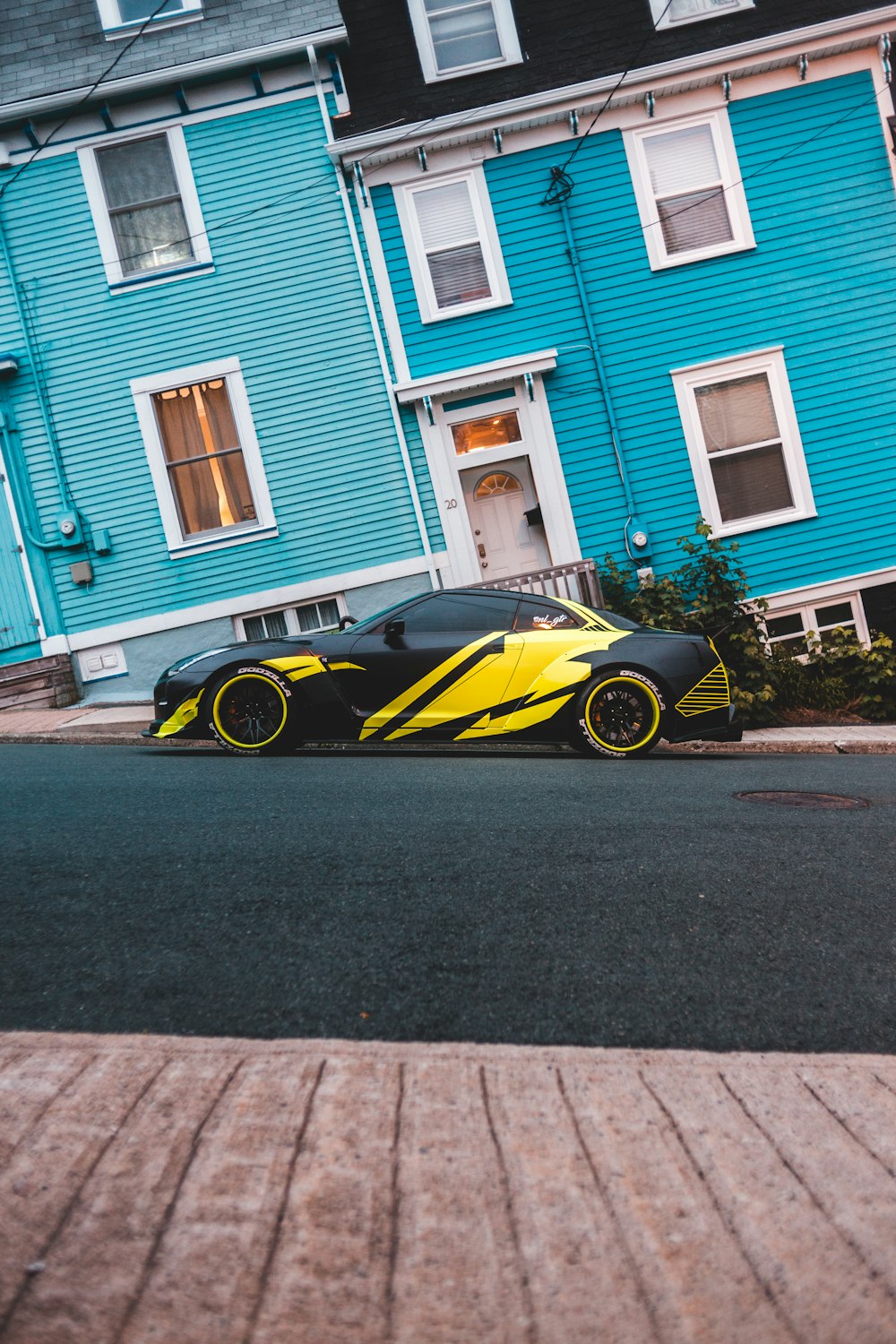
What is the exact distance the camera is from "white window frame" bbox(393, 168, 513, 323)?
14.9 m

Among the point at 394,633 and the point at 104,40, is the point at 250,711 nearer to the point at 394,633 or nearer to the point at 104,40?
the point at 394,633

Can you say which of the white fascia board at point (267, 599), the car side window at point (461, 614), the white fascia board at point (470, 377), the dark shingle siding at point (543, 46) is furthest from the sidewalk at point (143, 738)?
the dark shingle siding at point (543, 46)

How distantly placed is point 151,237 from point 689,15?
7.66 meters

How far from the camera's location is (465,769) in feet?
28.4

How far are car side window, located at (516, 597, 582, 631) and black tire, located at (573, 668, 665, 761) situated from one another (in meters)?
0.54

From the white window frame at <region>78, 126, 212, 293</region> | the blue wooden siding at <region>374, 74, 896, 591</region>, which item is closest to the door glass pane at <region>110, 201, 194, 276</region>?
the white window frame at <region>78, 126, 212, 293</region>

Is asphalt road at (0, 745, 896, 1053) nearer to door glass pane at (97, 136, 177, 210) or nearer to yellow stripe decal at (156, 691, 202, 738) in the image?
yellow stripe decal at (156, 691, 202, 738)

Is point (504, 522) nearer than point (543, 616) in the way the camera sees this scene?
No

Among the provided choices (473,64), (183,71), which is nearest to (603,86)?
(473,64)

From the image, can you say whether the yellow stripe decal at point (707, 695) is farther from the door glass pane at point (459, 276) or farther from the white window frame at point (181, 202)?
the white window frame at point (181, 202)

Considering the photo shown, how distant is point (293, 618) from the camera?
50.1 ft

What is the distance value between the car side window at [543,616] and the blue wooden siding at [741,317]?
17.9 ft

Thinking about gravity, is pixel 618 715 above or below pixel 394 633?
below

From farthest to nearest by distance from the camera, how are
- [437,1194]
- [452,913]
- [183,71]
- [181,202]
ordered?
[181,202], [183,71], [452,913], [437,1194]
